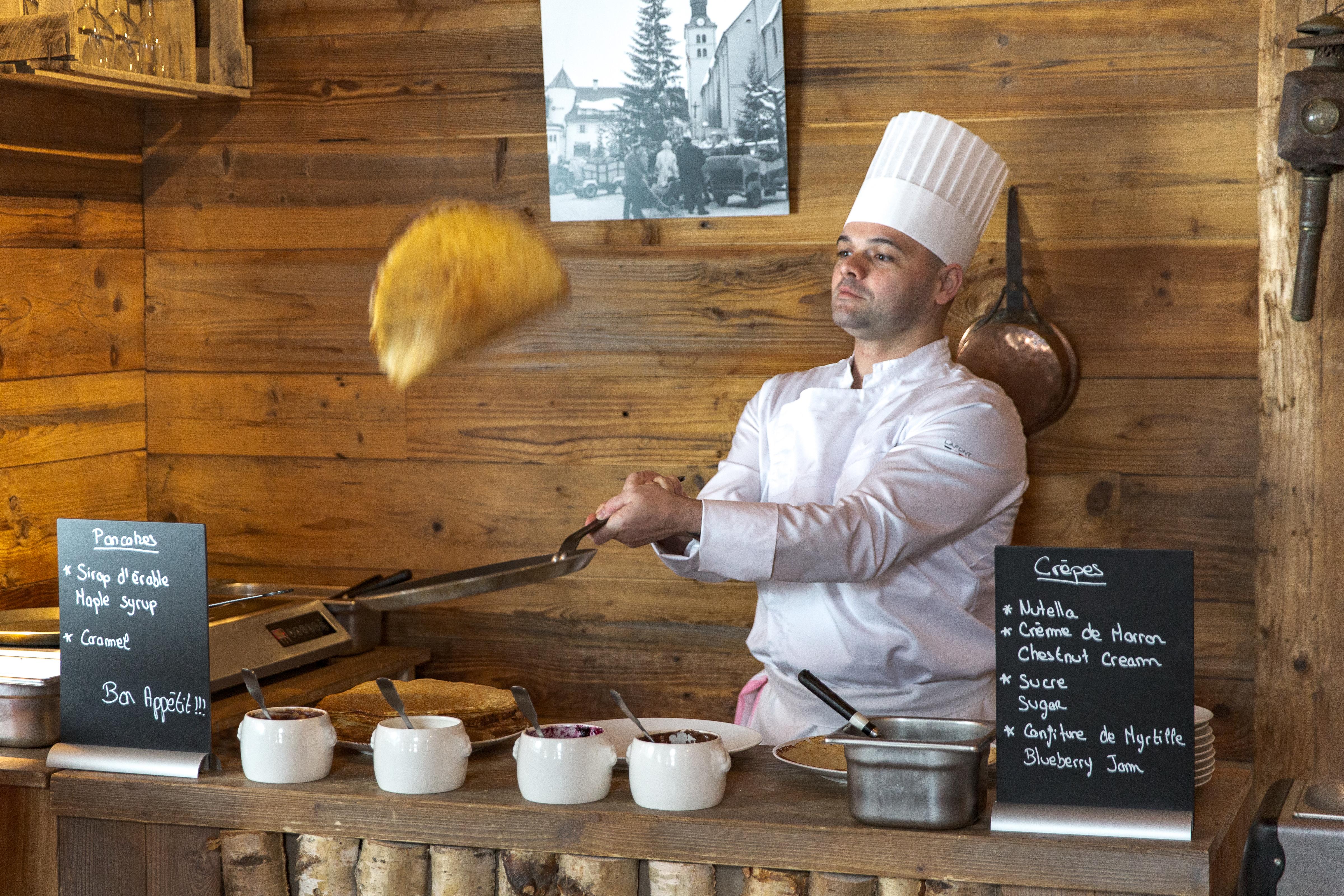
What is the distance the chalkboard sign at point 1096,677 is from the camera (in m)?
1.25

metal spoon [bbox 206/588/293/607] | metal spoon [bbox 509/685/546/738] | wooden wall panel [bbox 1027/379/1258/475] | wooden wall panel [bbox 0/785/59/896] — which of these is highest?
wooden wall panel [bbox 1027/379/1258/475]

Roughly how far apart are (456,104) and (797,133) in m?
0.63

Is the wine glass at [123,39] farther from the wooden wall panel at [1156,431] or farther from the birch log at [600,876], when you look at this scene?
the wooden wall panel at [1156,431]

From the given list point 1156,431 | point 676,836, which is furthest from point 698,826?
point 1156,431

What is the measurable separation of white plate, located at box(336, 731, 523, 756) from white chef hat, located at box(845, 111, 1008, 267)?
937 millimetres

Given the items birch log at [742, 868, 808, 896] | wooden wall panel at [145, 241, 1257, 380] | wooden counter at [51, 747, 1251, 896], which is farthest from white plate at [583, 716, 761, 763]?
wooden wall panel at [145, 241, 1257, 380]

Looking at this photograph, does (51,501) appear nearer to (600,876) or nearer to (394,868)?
(394,868)

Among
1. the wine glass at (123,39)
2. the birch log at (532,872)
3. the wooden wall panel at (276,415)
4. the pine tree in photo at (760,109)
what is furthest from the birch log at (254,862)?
the pine tree in photo at (760,109)

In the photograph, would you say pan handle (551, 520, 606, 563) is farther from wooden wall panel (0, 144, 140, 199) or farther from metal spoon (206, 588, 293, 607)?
wooden wall panel (0, 144, 140, 199)

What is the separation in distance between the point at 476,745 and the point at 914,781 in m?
0.53

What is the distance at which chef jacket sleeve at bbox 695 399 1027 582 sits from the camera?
1.64 meters

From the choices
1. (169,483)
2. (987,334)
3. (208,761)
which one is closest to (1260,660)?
(987,334)

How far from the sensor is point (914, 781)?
130cm

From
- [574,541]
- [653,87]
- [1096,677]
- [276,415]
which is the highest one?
[653,87]
